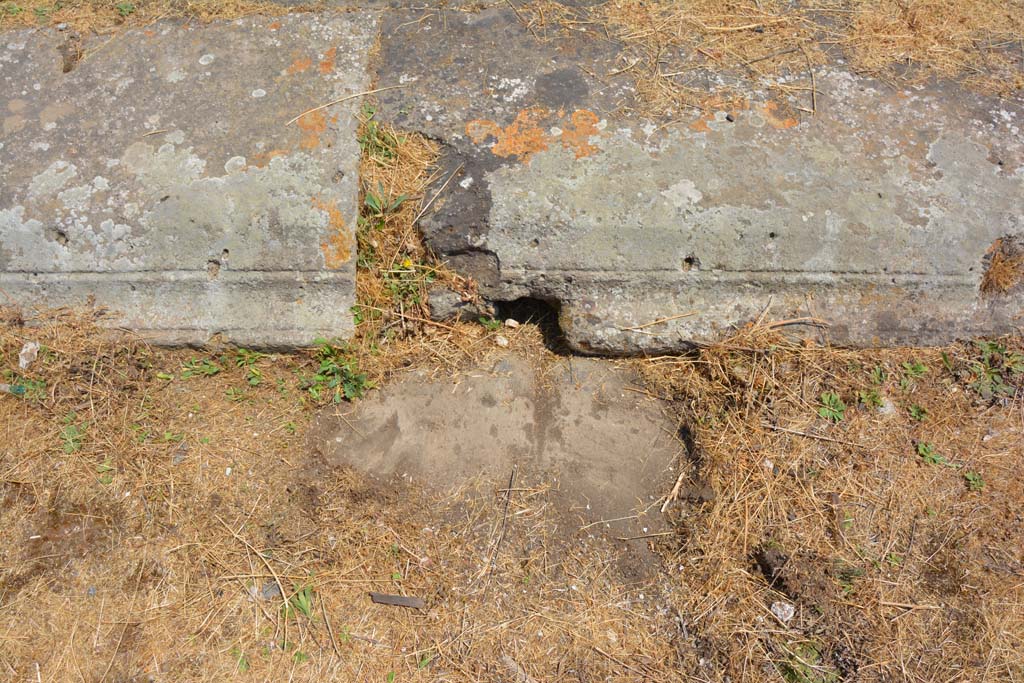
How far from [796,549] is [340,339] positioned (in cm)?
195

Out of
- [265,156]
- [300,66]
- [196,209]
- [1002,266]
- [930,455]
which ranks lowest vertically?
[930,455]

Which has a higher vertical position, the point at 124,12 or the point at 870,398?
the point at 124,12

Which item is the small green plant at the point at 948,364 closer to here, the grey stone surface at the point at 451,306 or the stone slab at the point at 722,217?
the stone slab at the point at 722,217

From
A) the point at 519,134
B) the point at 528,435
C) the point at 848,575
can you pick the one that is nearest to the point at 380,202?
the point at 519,134

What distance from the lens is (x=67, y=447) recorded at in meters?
2.54

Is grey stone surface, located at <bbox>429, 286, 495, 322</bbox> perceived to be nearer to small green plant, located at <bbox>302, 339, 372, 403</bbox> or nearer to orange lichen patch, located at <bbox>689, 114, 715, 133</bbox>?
small green plant, located at <bbox>302, 339, 372, 403</bbox>

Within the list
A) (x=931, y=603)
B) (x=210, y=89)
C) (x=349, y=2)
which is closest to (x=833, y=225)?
(x=931, y=603)

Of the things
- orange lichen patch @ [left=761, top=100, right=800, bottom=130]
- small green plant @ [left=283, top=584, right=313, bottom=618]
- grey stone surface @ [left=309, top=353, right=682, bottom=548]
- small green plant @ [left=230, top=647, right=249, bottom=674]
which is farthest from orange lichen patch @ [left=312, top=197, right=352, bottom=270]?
orange lichen patch @ [left=761, top=100, right=800, bottom=130]

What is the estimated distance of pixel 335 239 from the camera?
2.71 meters

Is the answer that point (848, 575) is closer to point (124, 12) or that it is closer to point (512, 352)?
point (512, 352)

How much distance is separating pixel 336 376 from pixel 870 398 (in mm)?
2219

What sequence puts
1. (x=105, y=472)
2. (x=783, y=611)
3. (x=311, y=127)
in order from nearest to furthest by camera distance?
(x=783, y=611)
(x=105, y=472)
(x=311, y=127)

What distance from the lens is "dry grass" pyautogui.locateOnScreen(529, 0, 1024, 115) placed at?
2.92 m

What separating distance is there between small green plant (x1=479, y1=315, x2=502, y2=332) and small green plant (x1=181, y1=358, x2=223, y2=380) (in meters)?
1.14
